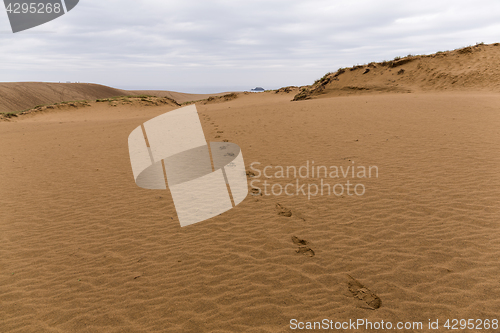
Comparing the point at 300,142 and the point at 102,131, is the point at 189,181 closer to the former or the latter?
the point at 300,142

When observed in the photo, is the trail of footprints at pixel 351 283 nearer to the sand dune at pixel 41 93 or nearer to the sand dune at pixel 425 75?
the sand dune at pixel 425 75

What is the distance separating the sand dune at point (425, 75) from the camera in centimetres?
2270

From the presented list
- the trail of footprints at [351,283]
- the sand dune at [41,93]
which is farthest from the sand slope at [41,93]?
the trail of footprints at [351,283]

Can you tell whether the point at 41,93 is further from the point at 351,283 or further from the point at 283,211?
the point at 351,283

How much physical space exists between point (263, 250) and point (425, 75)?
28227mm

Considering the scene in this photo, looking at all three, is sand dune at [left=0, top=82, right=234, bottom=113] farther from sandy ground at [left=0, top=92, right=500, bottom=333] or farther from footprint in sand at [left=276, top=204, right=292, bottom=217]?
footprint in sand at [left=276, top=204, right=292, bottom=217]

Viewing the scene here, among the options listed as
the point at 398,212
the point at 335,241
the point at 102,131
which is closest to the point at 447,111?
the point at 398,212

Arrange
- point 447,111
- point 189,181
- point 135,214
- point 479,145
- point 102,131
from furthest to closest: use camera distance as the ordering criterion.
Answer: point 102,131, point 447,111, point 479,145, point 189,181, point 135,214

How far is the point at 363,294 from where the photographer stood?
340 cm

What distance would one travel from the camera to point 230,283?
3.73m

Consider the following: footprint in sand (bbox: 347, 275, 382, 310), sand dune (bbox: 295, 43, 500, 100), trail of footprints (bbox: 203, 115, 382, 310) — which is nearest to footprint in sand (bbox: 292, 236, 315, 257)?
trail of footprints (bbox: 203, 115, 382, 310)

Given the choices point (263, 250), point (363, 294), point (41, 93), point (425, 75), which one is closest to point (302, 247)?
point (263, 250)

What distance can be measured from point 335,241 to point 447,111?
12653mm

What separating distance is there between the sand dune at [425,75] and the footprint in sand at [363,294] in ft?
82.5
